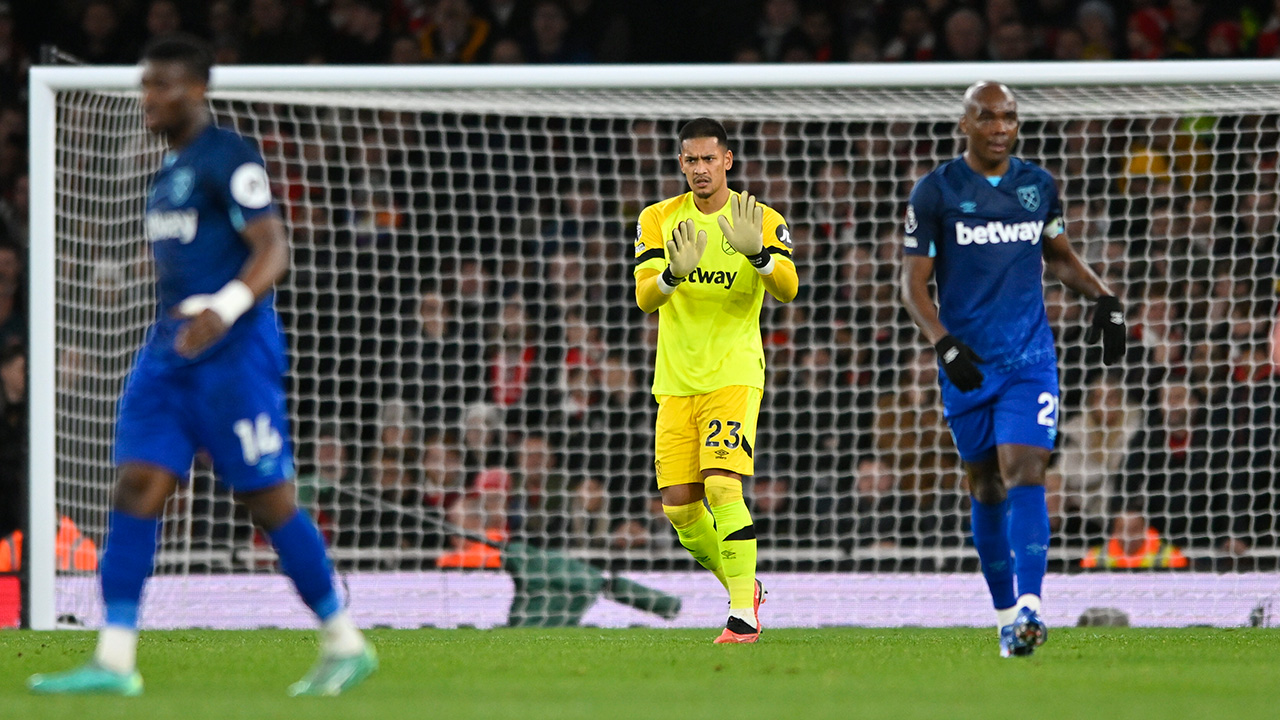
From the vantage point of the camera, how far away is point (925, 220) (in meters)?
5.85

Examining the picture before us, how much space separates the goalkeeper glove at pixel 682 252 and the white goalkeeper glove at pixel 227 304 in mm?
2340

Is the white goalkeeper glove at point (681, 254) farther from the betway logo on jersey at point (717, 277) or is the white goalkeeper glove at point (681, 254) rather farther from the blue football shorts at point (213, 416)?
the blue football shorts at point (213, 416)

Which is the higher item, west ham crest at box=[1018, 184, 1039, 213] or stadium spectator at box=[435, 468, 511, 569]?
west ham crest at box=[1018, 184, 1039, 213]

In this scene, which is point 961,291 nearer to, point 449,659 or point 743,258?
point 743,258

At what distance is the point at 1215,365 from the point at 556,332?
13.7ft

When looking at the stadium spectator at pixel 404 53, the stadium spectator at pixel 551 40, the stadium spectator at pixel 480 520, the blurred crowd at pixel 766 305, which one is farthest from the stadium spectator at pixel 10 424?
the stadium spectator at pixel 551 40

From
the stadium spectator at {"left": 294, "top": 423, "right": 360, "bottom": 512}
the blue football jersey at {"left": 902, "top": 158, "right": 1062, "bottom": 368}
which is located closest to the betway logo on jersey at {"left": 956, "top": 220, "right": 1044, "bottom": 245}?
the blue football jersey at {"left": 902, "top": 158, "right": 1062, "bottom": 368}

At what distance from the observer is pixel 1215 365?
952 centimetres

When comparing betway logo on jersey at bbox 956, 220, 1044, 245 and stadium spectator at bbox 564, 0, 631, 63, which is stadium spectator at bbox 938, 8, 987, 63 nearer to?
stadium spectator at bbox 564, 0, 631, 63

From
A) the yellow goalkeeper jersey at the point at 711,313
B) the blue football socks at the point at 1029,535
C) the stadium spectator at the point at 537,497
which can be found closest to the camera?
the blue football socks at the point at 1029,535

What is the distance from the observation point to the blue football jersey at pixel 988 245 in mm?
5766

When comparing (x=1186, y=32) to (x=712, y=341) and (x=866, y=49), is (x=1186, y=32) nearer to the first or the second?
(x=866, y=49)

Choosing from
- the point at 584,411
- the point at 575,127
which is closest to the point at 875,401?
the point at 584,411

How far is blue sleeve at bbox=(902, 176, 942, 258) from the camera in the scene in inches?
230
